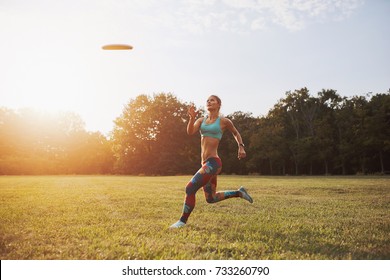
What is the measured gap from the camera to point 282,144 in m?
55.8

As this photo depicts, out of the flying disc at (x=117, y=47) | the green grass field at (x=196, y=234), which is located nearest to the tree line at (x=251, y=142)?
the green grass field at (x=196, y=234)

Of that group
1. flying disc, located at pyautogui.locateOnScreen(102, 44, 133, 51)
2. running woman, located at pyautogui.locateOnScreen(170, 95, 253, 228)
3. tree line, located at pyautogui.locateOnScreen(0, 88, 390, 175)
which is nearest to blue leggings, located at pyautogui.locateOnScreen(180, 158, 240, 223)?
running woman, located at pyautogui.locateOnScreen(170, 95, 253, 228)

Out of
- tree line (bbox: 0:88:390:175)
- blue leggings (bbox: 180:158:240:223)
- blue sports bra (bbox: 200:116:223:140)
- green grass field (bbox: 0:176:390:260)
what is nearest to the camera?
green grass field (bbox: 0:176:390:260)

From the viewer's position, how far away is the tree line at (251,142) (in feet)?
170

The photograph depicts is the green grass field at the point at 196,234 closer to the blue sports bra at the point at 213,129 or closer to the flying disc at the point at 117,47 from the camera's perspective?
the blue sports bra at the point at 213,129

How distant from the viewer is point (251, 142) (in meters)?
56.8

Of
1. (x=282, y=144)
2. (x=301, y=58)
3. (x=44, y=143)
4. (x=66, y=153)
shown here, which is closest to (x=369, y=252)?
(x=301, y=58)

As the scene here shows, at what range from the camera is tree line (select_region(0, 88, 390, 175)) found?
51812mm

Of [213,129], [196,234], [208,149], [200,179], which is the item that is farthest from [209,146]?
[196,234]

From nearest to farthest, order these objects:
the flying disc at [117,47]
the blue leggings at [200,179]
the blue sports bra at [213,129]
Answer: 1. the blue leggings at [200,179]
2. the blue sports bra at [213,129]
3. the flying disc at [117,47]

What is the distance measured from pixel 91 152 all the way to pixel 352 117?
43531 mm

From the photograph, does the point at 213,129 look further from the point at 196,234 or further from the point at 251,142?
the point at 251,142

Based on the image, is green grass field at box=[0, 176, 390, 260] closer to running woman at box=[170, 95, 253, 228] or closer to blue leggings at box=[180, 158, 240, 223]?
blue leggings at box=[180, 158, 240, 223]
